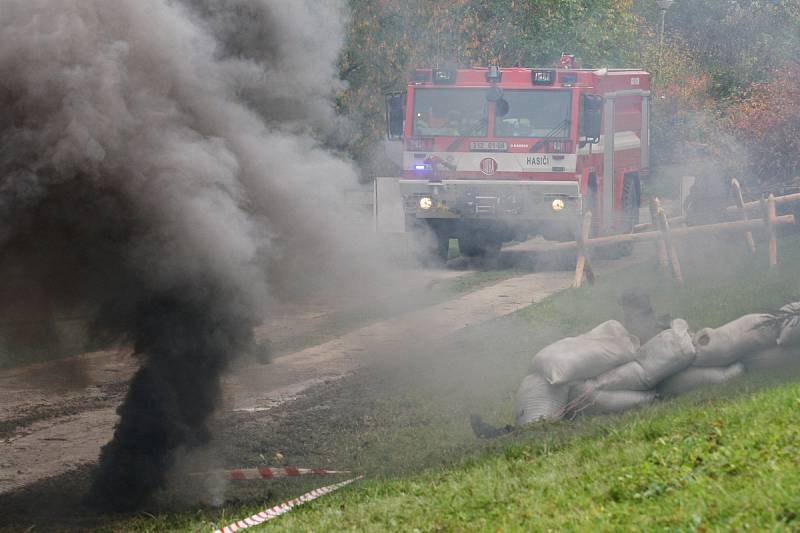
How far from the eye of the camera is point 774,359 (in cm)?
981

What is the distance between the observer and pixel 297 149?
8.95m

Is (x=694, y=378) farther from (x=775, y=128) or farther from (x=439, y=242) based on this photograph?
(x=775, y=128)

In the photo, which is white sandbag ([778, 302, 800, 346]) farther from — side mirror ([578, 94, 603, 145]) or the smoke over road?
side mirror ([578, 94, 603, 145])

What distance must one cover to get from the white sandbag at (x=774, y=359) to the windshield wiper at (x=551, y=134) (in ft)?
29.2

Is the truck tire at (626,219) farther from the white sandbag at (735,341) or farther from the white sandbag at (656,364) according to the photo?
the white sandbag at (656,364)

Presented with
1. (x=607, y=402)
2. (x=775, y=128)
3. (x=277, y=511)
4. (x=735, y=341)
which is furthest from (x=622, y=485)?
(x=775, y=128)

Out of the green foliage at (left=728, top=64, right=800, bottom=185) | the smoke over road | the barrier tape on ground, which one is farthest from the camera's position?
the green foliage at (left=728, top=64, right=800, bottom=185)

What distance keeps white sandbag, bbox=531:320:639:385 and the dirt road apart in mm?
2444

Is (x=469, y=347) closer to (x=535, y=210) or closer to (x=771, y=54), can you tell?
(x=535, y=210)

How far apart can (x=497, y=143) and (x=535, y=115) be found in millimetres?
783

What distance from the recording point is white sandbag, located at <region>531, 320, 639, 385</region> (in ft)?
30.0

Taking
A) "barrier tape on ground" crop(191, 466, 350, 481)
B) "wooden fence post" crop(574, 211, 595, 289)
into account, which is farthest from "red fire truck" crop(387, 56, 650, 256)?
"barrier tape on ground" crop(191, 466, 350, 481)

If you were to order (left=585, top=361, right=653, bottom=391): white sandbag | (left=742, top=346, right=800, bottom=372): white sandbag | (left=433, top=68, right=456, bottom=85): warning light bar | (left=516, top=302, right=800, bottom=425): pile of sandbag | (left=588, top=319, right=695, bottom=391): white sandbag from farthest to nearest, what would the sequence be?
(left=433, top=68, right=456, bottom=85): warning light bar < (left=742, top=346, right=800, bottom=372): white sandbag < (left=588, top=319, right=695, bottom=391): white sandbag < (left=585, top=361, right=653, bottom=391): white sandbag < (left=516, top=302, right=800, bottom=425): pile of sandbag

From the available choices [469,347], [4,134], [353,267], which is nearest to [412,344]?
[469,347]
